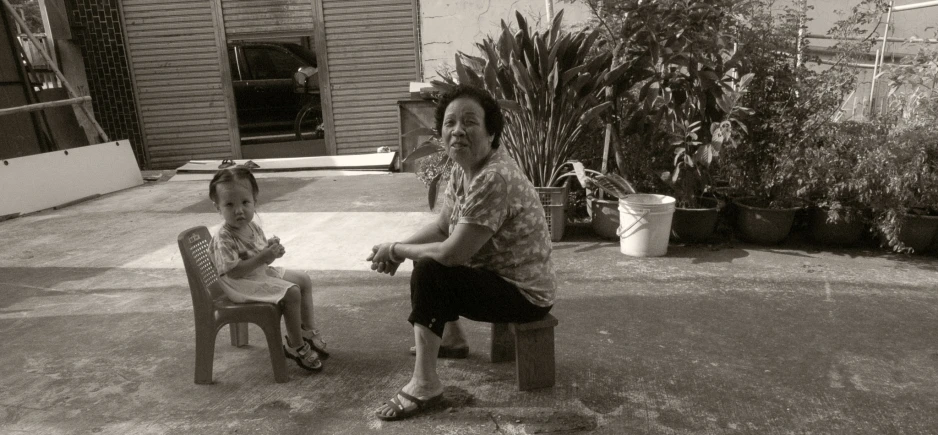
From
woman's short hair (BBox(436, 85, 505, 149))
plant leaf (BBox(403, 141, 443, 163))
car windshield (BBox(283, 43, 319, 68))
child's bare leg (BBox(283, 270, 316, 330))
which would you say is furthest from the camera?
car windshield (BBox(283, 43, 319, 68))

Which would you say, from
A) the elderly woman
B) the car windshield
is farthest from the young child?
the car windshield

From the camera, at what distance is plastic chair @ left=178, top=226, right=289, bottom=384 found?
103 inches

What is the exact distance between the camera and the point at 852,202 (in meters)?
4.36

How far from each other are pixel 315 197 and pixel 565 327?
419cm

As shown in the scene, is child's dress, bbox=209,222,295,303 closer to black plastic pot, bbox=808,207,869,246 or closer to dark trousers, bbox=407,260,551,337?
dark trousers, bbox=407,260,551,337

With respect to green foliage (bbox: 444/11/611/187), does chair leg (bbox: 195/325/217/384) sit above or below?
below

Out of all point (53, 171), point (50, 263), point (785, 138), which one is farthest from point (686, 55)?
point (53, 171)

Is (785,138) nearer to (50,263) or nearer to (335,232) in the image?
(335,232)

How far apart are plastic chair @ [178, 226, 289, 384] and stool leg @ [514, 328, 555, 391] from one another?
101 centimetres

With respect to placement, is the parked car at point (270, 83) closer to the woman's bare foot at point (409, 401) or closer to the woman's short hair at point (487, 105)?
the woman's short hair at point (487, 105)

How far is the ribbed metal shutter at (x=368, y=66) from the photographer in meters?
8.34

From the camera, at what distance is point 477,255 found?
8.25 ft

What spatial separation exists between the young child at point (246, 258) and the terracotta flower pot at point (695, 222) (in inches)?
120

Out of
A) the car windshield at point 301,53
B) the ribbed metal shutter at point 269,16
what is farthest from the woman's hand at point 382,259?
the car windshield at point 301,53
